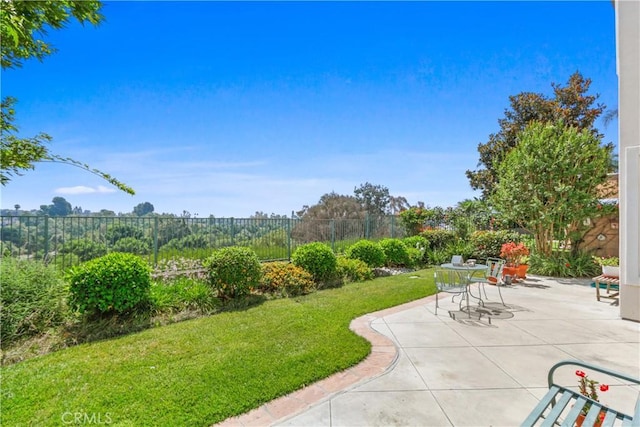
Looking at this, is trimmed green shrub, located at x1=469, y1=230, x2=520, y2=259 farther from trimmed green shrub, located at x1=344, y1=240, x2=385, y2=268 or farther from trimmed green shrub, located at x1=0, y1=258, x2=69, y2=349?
trimmed green shrub, located at x1=0, y1=258, x2=69, y2=349

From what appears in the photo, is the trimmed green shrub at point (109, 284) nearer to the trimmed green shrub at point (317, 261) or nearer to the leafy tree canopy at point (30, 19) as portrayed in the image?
the leafy tree canopy at point (30, 19)

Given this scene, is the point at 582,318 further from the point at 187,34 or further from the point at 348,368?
the point at 187,34

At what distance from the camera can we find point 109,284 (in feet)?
15.9

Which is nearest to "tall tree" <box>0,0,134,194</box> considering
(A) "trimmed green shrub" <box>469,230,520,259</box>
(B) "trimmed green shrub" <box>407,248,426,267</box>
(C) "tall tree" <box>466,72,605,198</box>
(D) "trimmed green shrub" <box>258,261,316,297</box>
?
(D) "trimmed green shrub" <box>258,261,316,297</box>

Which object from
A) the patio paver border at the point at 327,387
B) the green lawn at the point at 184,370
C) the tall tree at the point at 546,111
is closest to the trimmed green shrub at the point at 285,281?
the green lawn at the point at 184,370

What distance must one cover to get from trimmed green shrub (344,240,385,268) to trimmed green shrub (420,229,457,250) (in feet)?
14.1

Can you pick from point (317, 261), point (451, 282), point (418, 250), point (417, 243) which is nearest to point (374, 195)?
point (417, 243)

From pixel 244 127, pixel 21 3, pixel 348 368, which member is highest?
pixel 244 127

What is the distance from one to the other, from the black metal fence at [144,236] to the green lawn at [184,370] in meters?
2.42

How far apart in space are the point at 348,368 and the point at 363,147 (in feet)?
37.1

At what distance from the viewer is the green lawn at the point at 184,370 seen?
269cm

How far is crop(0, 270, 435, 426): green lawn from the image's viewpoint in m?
2.69

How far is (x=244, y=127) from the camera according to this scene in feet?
34.8

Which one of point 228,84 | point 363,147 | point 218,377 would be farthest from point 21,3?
point 363,147
